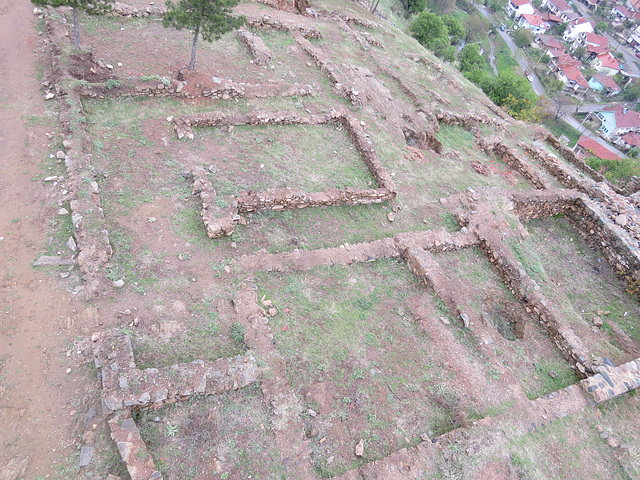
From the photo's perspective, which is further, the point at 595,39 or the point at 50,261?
the point at 595,39

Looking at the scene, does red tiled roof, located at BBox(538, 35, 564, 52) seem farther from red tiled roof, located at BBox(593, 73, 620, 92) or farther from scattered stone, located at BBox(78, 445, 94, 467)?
scattered stone, located at BBox(78, 445, 94, 467)

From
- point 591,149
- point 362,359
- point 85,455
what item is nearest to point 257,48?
point 362,359

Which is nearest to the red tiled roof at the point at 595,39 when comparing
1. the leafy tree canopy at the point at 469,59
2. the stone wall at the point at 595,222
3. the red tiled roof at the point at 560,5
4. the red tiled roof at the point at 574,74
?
the red tiled roof at the point at 574,74

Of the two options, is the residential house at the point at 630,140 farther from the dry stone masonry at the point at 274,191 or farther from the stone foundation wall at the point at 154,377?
the stone foundation wall at the point at 154,377

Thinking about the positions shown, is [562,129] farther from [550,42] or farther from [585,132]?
[550,42]

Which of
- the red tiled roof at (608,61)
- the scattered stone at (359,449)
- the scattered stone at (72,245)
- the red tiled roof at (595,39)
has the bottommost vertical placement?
the scattered stone at (72,245)

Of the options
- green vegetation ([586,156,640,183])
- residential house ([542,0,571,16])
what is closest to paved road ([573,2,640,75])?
residential house ([542,0,571,16])
